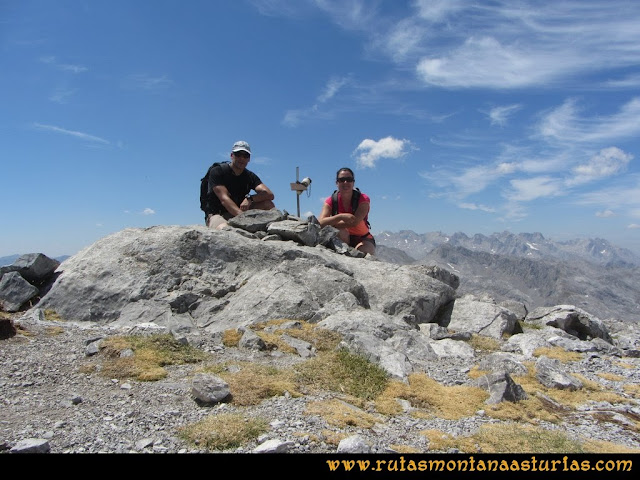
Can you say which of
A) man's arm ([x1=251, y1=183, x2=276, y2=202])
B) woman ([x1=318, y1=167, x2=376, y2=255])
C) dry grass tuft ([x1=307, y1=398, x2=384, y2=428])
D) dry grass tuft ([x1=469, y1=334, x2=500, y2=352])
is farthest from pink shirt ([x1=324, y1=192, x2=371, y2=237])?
dry grass tuft ([x1=307, y1=398, x2=384, y2=428])

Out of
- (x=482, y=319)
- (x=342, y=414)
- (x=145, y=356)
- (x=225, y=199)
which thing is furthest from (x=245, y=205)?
(x=342, y=414)

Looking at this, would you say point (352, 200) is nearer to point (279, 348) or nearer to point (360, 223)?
point (360, 223)

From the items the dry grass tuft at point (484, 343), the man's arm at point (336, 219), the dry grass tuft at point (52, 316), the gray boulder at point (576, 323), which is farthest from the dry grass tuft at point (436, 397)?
the gray boulder at point (576, 323)

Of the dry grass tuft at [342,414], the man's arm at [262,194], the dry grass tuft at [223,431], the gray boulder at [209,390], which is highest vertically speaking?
the man's arm at [262,194]

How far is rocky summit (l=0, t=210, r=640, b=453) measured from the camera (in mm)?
6734

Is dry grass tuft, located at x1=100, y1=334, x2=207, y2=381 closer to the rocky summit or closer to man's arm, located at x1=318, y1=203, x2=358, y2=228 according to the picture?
the rocky summit

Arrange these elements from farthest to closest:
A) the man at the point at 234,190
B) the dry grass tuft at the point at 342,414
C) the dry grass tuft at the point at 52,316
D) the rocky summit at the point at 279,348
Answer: the man at the point at 234,190, the dry grass tuft at the point at 52,316, the dry grass tuft at the point at 342,414, the rocky summit at the point at 279,348

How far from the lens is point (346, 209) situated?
18.9 meters

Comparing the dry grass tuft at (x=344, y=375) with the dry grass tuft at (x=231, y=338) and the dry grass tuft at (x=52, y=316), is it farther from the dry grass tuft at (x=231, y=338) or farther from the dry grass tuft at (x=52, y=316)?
the dry grass tuft at (x=52, y=316)

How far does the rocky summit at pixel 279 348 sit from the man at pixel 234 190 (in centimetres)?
71

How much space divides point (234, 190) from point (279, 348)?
8.94m

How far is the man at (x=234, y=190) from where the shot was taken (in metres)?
17.0
